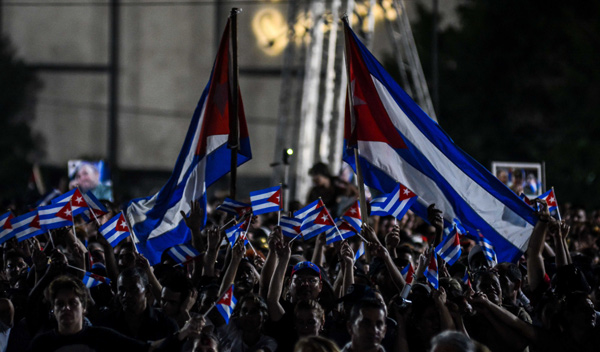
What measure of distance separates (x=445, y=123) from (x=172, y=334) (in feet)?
92.2

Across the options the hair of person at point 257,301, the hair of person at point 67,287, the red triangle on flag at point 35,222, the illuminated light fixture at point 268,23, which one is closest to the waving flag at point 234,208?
the red triangle on flag at point 35,222

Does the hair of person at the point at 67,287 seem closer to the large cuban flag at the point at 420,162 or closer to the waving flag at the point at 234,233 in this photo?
the waving flag at the point at 234,233

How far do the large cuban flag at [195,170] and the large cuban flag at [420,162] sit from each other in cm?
125

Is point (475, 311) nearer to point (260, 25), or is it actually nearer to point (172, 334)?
point (172, 334)

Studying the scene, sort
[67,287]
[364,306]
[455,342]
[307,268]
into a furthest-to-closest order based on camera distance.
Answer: [307,268] < [67,287] < [364,306] < [455,342]

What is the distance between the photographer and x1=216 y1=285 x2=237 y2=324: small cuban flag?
6.99 metres

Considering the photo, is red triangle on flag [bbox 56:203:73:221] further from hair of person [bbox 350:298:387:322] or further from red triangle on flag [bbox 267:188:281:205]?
hair of person [bbox 350:298:387:322]

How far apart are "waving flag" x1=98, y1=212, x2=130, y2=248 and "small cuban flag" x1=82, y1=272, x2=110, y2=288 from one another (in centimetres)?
62

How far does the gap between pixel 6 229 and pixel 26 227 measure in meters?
0.33

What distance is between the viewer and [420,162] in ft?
30.9

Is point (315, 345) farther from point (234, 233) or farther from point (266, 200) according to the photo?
point (266, 200)

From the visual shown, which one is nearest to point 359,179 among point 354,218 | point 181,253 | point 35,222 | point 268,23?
point 354,218

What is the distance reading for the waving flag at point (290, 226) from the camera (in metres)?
8.62

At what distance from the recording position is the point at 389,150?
9531 millimetres
